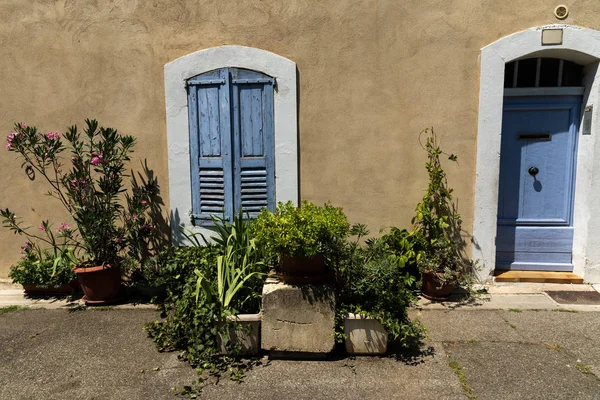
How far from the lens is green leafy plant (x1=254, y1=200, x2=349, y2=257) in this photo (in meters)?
3.30

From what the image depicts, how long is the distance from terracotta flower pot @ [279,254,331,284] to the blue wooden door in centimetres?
248

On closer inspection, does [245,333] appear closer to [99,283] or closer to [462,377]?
[462,377]

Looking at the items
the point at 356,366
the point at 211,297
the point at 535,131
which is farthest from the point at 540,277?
the point at 211,297

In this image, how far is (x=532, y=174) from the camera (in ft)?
15.9

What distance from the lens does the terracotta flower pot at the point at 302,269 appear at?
11.1 feet

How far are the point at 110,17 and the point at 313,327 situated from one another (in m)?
3.76

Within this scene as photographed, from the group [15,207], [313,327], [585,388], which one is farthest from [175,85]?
[585,388]

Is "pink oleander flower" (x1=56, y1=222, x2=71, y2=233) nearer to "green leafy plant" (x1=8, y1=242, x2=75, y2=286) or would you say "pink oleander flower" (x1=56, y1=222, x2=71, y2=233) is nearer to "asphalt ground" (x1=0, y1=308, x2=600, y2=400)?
Answer: "green leafy plant" (x1=8, y1=242, x2=75, y2=286)

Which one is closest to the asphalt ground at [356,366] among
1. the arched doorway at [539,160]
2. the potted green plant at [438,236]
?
the potted green plant at [438,236]

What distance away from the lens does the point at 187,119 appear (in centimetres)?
477

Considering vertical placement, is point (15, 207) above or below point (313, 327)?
Answer: above

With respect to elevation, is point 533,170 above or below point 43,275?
above

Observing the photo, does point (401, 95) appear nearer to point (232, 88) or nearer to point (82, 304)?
point (232, 88)

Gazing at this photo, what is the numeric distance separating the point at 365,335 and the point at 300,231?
950 mm
